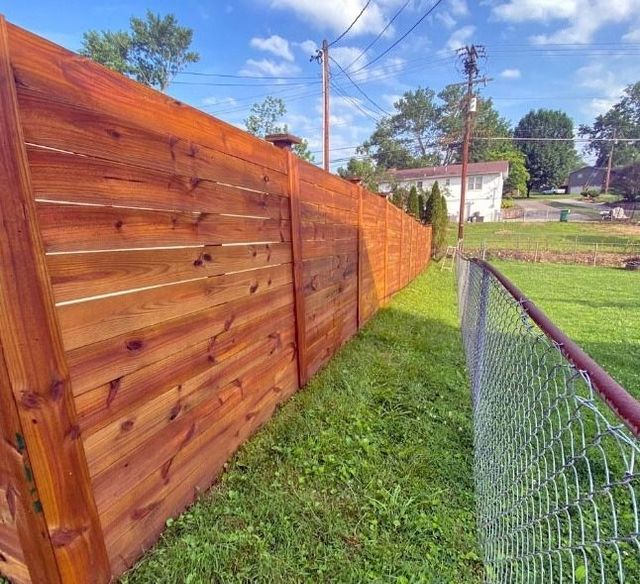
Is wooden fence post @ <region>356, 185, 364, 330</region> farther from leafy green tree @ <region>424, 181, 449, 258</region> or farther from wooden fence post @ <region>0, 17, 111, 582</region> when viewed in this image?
leafy green tree @ <region>424, 181, 449, 258</region>

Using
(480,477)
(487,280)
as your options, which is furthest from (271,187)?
(480,477)

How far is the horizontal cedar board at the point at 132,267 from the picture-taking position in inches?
44.0

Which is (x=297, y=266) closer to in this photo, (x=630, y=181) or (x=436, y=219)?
(x=436, y=219)

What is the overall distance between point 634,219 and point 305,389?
39361 millimetres

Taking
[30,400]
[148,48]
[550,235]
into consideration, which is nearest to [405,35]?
[30,400]

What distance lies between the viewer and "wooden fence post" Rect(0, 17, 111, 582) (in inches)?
37.7

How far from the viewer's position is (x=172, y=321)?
5.07 feet

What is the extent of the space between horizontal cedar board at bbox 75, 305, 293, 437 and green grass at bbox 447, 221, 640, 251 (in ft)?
68.0

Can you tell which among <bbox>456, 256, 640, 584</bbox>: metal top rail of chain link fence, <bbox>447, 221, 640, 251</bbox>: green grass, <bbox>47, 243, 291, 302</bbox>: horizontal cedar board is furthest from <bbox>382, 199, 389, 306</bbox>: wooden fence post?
<bbox>447, 221, 640, 251</bbox>: green grass

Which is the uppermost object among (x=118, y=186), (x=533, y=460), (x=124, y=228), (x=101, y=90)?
(x=101, y=90)

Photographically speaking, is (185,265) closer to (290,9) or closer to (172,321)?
(172,321)

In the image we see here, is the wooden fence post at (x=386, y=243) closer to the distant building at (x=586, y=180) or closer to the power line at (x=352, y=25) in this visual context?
the power line at (x=352, y=25)

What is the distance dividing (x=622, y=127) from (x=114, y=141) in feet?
253

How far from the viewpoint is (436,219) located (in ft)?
54.1
